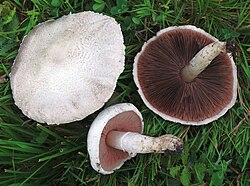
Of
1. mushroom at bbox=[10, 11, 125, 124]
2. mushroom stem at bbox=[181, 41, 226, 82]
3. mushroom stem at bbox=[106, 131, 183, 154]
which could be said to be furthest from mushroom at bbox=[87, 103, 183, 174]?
mushroom stem at bbox=[181, 41, 226, 82]

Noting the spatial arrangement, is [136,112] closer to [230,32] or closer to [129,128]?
[129,128]

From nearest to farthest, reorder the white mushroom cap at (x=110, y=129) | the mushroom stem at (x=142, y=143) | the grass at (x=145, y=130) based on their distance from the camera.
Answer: the mushroom stem at (x=142, y=143), the white mushroom cap at (x=110, y=129), the grass at (x=145, y=130)

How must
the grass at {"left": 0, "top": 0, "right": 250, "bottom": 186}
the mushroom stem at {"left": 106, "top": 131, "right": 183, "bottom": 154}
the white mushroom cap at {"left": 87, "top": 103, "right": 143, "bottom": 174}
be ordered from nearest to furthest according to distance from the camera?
the mushroom stem at {"left": 106, "top": 131, "right": 183, "bottom": 154} < the white mushroom cap at {"left": 87, "top": 103, "right": 143, "bottom": 174} < the grass at {"left": 0, "top": 0, "right": 250, "bottom": 186}

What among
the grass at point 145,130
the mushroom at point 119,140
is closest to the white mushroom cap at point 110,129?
the mushroom at point 119,140

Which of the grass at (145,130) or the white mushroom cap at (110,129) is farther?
the grass at (145,130)

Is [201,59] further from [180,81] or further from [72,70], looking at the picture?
[72,70]

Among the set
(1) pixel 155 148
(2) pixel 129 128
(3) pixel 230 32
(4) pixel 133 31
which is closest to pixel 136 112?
(2) pixel 129 128

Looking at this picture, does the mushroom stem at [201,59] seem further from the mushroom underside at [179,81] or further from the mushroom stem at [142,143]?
the mushroom stem at [142,143]

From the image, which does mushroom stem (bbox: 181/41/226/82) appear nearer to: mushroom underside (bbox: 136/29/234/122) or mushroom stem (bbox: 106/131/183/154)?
mushroom underside (bbox: 136/29/234/122)
